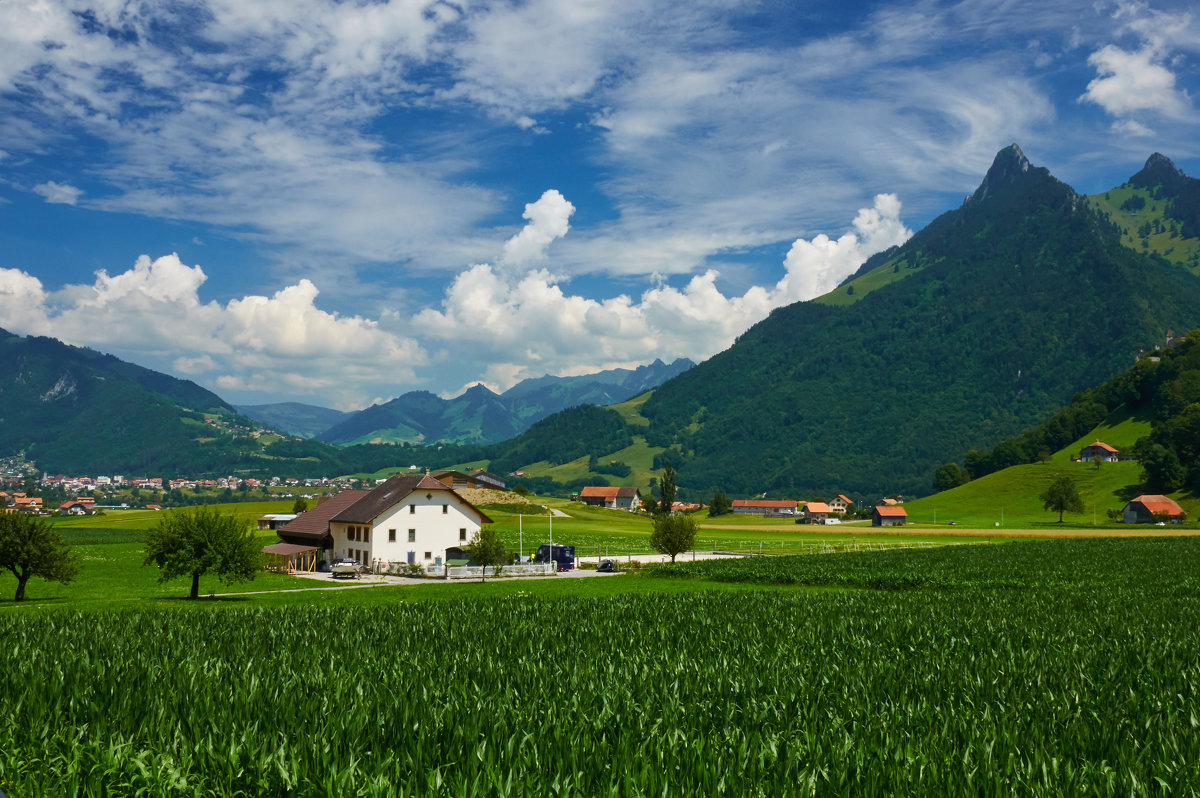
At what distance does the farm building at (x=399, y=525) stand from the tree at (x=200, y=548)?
25388mm

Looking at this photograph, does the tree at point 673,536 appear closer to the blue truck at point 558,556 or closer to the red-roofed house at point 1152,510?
the blue truck at point 558,556

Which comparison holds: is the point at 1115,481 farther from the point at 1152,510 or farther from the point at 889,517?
the point at 889,517

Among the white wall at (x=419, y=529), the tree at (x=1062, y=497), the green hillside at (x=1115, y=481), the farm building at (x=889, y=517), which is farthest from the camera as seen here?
the farm building at (x=889, y=517)

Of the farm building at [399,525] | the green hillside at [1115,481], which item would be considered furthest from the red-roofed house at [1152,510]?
the farm building at [399,525]

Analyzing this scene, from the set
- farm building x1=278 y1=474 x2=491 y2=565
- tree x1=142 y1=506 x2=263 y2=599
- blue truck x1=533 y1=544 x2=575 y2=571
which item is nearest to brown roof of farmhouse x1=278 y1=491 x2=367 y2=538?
farm building x1=278 y1=474 x2=491 y2=565

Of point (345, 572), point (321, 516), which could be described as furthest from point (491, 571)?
point (321, 516)

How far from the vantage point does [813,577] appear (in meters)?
51.7

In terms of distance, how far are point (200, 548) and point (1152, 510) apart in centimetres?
16501

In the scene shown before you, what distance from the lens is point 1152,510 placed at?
5694 inches

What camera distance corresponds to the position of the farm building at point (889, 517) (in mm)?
164125

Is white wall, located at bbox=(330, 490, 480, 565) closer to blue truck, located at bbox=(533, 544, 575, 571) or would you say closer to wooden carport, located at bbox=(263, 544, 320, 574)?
wooden carport, located at bbox=(263, 544, 320, 574)

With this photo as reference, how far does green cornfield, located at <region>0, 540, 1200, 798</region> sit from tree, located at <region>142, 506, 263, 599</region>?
18.3 metres

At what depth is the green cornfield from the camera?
27.5 ft

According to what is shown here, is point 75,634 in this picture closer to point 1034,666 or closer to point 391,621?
point 391,621
